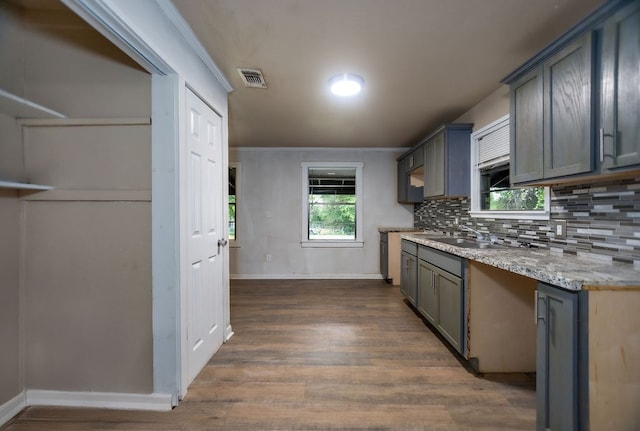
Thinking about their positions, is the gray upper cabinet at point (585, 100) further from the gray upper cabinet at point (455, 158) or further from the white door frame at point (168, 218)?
the white door frame at point (168, 218)

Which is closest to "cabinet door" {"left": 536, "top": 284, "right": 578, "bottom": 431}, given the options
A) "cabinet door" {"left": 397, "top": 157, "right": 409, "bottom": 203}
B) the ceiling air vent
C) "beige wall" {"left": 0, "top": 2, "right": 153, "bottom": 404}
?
"beige wall" {"left": 0, "top": 2, "right": 153, "bottom": 404}

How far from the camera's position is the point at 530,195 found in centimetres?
236

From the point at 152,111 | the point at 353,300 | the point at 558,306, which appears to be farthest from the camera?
the point at 353,300

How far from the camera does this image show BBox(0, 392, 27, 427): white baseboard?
1600 mm

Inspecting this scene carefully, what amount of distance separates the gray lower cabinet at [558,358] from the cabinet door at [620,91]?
2.41ft

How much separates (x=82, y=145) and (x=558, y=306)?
2.76 m

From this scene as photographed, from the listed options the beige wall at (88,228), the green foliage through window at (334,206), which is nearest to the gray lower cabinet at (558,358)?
the beige wall at (88,228)

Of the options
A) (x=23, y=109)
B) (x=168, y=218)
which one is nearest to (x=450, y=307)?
(x=168, y=218)

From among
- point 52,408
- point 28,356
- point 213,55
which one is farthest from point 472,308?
point 28,356

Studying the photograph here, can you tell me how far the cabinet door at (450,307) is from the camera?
2.14m

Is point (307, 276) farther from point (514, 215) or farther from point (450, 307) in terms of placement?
point (514, 215)

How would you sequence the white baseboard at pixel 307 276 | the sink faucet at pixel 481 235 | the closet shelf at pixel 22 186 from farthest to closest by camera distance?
the white baseboard at pixel 307 276 → the sink faucet at pixel 481 235 → the closet shelf at pixel 22 186

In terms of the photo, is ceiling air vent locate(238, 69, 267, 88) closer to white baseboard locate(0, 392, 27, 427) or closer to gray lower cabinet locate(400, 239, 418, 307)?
gray lower cabinet locate(400, 239, 418, 307)

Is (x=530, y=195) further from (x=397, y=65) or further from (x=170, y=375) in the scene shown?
(x=170, y=375)
